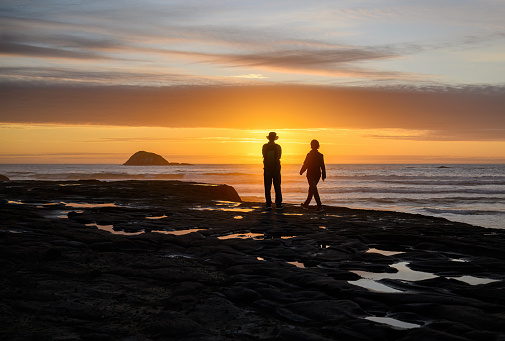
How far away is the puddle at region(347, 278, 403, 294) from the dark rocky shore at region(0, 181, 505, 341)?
0.04 meters

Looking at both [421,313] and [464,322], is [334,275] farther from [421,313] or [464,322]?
[464,322]

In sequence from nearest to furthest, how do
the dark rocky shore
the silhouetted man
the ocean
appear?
the dark rocky shore < the silhouetted man < the ocean

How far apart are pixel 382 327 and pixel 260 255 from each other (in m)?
3.99

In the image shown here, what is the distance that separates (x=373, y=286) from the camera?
6.30 metres

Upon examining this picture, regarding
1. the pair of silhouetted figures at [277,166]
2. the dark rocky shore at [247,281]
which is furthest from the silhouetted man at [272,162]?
the dark rocky shore at [247,281]

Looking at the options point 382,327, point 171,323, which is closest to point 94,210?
point 171,323

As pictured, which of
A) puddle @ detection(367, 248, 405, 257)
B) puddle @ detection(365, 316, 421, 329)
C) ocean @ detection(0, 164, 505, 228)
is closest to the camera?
puddle @ detection(365, 316, 421, 329)

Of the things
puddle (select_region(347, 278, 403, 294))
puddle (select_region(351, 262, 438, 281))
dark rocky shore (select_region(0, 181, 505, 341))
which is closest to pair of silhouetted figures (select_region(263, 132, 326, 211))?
dark rocky shore (select_region(0, 181, 505, 341))

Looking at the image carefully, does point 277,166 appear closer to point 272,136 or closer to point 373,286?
point 272,136

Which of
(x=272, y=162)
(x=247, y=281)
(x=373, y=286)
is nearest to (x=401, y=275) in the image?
(x=373, y=286)

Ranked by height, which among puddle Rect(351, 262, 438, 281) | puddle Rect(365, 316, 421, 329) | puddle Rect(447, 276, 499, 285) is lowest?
puddle Rect(447, 276, 499, 285)

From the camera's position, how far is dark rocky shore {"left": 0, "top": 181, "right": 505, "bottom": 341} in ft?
14.9

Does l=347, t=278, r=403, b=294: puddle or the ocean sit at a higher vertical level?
l=347, t=278, r=403, b=294: puddle

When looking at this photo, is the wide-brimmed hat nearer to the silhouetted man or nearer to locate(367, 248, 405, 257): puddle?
the silhouetted man
